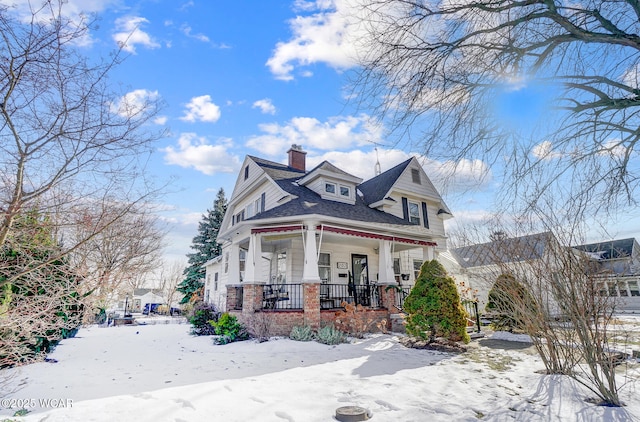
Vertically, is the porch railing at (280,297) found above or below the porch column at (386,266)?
below

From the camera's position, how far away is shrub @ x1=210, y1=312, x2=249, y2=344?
9.64 meters

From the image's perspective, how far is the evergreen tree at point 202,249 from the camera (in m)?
25.9

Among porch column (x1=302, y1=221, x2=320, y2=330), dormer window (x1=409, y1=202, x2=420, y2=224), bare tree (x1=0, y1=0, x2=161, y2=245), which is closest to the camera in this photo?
bare tree (x1=0, y1=0, x2=161, y2=245)

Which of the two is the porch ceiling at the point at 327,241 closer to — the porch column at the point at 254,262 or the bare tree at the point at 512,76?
the porch column at the point at 254,262

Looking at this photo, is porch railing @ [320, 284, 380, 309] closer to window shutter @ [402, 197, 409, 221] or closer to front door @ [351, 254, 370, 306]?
front door @ [351, 254, 370, 306]

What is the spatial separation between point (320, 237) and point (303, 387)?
5.86 m

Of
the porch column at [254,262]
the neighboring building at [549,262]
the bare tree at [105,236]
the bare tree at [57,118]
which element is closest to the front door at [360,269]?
the porch column at [254,262]

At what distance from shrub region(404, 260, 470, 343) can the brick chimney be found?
1075 cm

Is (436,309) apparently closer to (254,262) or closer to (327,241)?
(327,241)

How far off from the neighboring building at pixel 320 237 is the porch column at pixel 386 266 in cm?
4

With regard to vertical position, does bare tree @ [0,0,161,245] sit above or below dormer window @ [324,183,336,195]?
below

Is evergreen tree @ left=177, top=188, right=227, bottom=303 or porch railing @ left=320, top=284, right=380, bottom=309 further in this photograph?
evergreen tree @ left=177, top=188, right=227, bottom=303

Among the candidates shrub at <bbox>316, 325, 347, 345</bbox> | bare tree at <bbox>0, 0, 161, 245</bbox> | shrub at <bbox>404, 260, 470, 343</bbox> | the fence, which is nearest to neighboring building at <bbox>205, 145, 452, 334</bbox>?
shrub at <bbox>316, 325, 347, 345</bbox>

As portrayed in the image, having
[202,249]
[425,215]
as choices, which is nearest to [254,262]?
[425,215]
